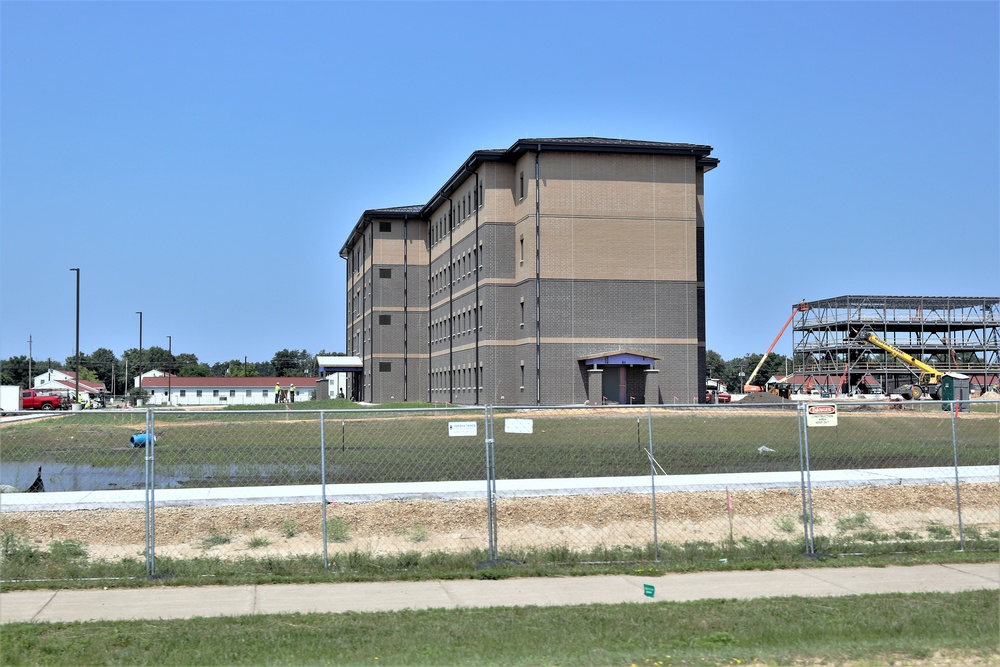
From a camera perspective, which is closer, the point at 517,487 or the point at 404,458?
the point at 517,487

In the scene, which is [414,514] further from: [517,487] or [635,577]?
[635,577]

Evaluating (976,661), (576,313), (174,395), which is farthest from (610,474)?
(174,395)

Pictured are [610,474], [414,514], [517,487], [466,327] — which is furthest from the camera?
[466,327]

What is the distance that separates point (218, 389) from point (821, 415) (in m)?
131

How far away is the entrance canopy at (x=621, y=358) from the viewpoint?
56000mm

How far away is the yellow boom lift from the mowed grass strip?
74622 mm

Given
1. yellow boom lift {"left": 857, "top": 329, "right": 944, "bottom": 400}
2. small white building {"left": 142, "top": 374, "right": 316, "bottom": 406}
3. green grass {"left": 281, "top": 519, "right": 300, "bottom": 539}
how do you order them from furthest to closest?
small white building {"left": 142, "top": 374, "right": 316, "bottom": 406}
yellow boom lift {"left": 857, "top": 329, "right": 944, "bottom": 400}
green grass {"left": 281, "top": 519, "right": 300, "bottom": 539}

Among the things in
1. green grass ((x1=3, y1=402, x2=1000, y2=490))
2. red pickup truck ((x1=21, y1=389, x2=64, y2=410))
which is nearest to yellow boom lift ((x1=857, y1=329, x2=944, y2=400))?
green grass ((x1=3, y1=402, x2=1000, y2=490))

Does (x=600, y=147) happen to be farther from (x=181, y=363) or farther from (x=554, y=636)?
(x=181, y=363)

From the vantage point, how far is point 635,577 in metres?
11.9

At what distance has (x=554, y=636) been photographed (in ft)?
29.1

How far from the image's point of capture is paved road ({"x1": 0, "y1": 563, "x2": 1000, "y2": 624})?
33.1ft

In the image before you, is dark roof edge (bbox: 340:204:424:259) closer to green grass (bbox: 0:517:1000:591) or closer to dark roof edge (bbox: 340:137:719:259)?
dark roof edge (bbox: 340:137:719:259)

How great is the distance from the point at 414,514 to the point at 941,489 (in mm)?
9696
